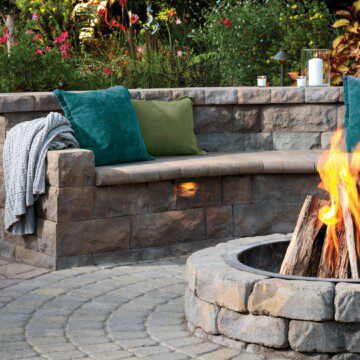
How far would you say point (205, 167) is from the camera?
21.2 ft

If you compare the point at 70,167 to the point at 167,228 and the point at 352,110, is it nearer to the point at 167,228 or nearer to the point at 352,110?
the point at 167,228

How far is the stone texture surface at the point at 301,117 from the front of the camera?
24.6ft

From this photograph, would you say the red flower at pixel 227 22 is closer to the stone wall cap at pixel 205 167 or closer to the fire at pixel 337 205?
the stone wall cap at pixel 205 167

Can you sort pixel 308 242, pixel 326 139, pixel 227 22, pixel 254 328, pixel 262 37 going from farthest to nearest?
1. pixel 262 37
2. pixel 227 22
3. pixel 326 139
4. pixel 308 242
5. pixel 254 328

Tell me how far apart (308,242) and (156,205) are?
2.06 meters

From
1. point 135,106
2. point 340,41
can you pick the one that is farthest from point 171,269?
point 340,41

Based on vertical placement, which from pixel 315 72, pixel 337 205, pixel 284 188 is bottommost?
pixel 284 188

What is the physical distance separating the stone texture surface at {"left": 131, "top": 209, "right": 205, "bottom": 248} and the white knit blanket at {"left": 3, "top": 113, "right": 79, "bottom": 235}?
69 cm

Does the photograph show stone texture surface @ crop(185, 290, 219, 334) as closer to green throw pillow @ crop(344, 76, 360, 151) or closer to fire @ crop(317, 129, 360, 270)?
fire @ crop(317, 129, 360, 270)

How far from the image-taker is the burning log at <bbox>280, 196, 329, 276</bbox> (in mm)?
4438

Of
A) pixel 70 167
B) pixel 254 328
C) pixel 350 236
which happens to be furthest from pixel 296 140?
pixel 254 328

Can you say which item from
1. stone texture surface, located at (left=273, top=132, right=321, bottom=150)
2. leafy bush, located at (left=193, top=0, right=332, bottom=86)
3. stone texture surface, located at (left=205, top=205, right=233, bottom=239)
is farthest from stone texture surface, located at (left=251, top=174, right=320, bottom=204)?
leafy bush, located at (left=193, top=0, right=332, bottom=86)

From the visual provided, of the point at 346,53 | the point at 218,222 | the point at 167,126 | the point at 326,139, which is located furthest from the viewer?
the point at 346,53

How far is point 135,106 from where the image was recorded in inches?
271
